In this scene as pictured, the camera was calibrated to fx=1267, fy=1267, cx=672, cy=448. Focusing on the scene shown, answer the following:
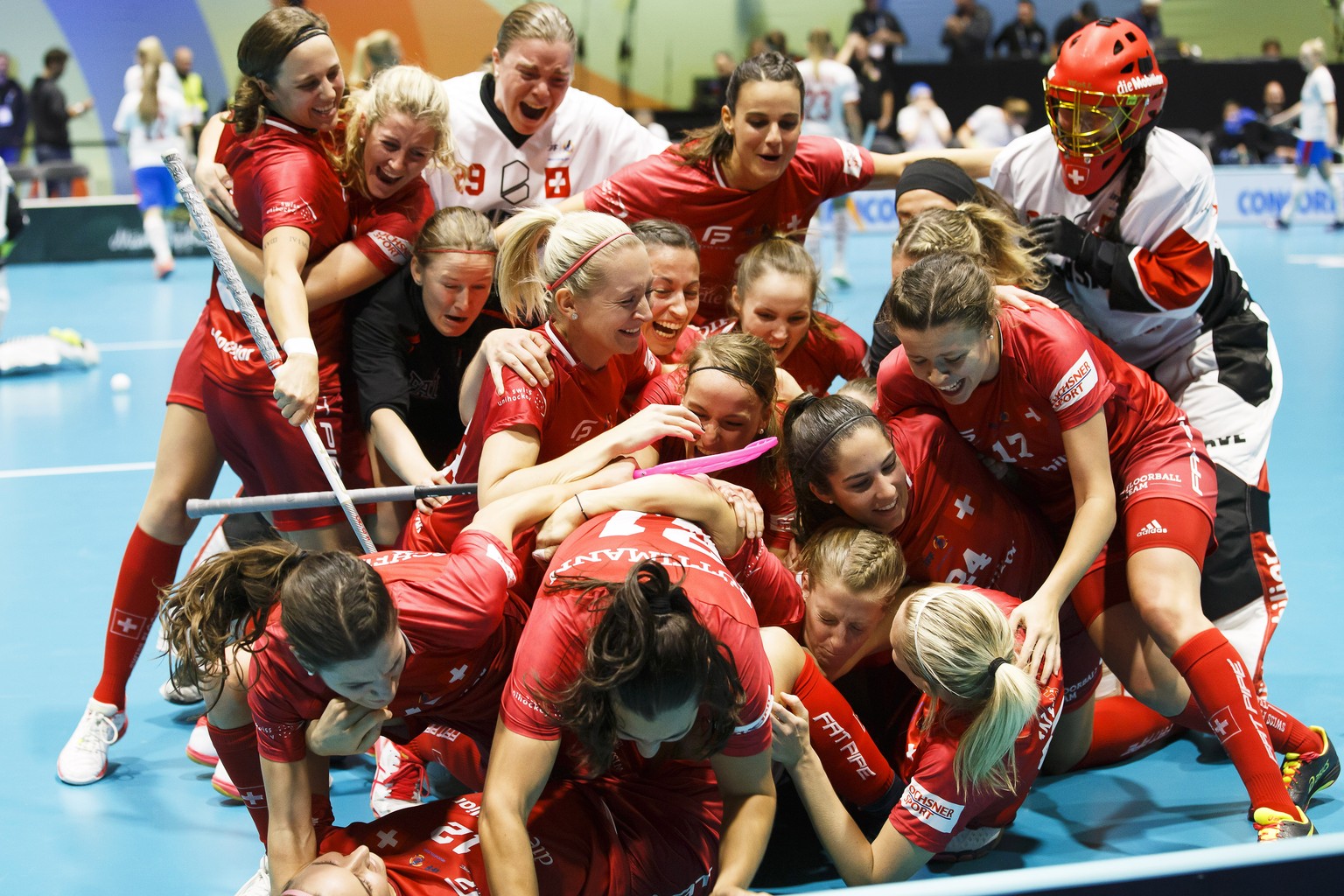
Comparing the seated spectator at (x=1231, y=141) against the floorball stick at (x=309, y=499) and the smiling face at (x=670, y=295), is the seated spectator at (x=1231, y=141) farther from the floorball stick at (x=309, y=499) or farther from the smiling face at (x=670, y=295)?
the floorball stick at (x=309, y=499)

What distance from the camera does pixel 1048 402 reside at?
368 cm

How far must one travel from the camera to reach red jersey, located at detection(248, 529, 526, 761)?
2.96 meters

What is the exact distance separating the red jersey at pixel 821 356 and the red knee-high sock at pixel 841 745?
1351 mm

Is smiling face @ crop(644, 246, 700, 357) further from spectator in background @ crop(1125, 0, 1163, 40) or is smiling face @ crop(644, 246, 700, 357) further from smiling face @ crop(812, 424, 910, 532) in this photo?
spectator in background @ crop(1125, 0, 1163, 40)

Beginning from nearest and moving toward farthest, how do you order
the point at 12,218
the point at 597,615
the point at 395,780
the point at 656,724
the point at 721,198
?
the point at 656,724, the point at 597,615, the point at 395,780, the point at 721,198, the point at 12,218

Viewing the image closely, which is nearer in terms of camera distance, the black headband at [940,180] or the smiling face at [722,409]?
the smiling face at [722,409]

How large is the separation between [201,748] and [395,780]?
86 cm

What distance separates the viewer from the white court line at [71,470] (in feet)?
24.0

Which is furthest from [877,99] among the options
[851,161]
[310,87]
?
[310,87]

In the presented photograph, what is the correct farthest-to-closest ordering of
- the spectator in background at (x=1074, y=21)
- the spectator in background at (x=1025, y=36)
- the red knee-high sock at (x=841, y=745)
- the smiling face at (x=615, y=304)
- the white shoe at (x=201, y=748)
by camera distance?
the spectator in background at (x=1025, y=36) → the spectator in background at (x=1074, y=21) → the white shoe at (x=201, y=748) → the smiling face at (x=615, y=304) → the red knee-high sock at (x=841, y=745)

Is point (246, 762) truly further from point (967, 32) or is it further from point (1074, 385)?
point (967, 32)

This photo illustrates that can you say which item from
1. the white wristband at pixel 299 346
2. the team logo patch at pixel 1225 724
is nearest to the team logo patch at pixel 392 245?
the white wristband at pixel 299 346

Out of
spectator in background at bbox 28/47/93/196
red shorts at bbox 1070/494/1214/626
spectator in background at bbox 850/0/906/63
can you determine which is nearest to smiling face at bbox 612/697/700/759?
red shorts at bbox 1070/494/1214/626

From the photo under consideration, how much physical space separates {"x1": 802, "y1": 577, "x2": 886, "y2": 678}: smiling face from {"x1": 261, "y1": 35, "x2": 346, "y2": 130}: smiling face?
88.4 inches
